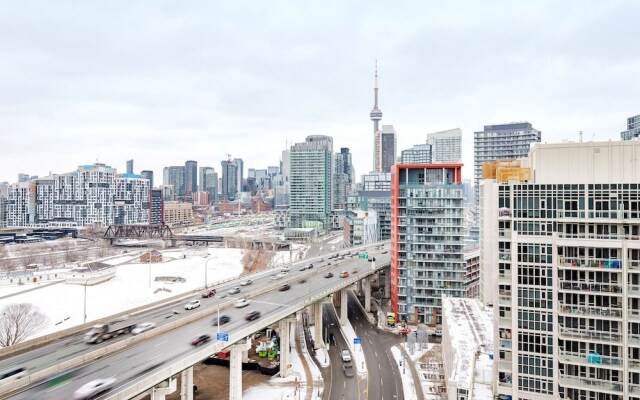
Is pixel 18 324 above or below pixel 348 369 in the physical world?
above

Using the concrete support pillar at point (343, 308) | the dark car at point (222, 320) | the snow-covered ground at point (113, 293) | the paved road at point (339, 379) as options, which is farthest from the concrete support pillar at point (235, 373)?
the concrete support pillar at point (343, 308)

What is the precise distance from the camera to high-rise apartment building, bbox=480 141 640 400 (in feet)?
136

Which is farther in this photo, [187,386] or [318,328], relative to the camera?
[318,328]

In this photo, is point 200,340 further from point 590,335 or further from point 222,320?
point 590,335

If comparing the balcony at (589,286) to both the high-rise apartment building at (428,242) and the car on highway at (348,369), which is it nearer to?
the car on highway at (348,369)

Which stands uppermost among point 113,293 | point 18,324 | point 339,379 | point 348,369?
point 18,324

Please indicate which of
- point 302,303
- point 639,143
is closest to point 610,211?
point 639,143

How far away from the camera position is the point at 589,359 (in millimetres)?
42250

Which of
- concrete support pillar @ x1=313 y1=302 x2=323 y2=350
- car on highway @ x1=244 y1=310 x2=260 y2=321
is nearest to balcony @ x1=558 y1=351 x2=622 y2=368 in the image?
car on highway @ x1=244 y1=310 x2=260 y2=321

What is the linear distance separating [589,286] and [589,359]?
24.5 feet

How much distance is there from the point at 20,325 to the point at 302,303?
60579 mm

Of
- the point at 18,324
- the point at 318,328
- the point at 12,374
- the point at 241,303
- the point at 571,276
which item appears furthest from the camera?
the point at 318,328

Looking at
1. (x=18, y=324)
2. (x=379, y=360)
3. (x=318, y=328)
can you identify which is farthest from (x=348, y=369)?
(x=18, y=324)

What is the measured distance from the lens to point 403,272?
102 meters
